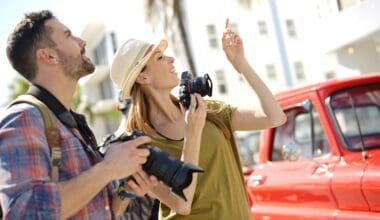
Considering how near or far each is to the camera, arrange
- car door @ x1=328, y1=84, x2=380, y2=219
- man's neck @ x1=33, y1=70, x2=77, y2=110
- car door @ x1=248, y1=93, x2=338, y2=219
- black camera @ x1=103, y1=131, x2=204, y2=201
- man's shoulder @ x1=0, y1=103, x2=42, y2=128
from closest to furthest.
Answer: man's shoulder @ x1=0, y1=103, x2=42, y2=128, black camera @ x1=103, y1=131, x2=204, y2=201, man's neck @ x1=33, y1=70, x2=77, y2=110, car door @ x1=328, y1=84, x2=380, y2=219, car door @ x1=248, y1=93, x2=338, y2=219

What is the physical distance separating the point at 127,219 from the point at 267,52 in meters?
26.7

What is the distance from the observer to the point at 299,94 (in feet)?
15.4

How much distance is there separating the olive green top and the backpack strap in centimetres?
98

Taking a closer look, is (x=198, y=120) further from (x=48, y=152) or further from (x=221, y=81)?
(x=221, y=81)

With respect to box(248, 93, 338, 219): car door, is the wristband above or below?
above

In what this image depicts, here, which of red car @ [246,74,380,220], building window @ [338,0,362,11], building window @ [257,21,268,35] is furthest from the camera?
building window @ [257,21,268,35]

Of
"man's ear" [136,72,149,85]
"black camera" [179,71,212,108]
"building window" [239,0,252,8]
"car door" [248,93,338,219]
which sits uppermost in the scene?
"building window" [239,0,252,8]

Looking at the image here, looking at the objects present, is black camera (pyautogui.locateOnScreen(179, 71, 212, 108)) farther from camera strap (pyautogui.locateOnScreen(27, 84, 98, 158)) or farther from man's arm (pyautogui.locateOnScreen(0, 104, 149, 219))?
man's arm (pyautogui.locateOnScreen(0, 104, 149, 219))

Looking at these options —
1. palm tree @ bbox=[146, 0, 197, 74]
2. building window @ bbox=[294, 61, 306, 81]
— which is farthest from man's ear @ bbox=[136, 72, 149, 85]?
building window @ bbox=[294, 61, 306, 81]

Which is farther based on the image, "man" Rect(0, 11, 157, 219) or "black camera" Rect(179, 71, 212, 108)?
"black camera" Rect(179, 71, 212, 108)

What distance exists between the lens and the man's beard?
7.67 ft

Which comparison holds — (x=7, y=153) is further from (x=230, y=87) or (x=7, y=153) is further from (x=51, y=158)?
(x=230, y=87)

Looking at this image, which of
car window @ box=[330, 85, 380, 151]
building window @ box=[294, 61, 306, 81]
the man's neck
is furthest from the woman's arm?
building window @ box=[294, 61, 306, 81]

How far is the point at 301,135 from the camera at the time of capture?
4.93 meters
